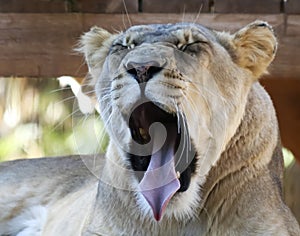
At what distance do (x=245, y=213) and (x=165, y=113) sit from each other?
0.38m

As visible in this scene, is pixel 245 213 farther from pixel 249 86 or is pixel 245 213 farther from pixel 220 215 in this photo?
pixel 249 86

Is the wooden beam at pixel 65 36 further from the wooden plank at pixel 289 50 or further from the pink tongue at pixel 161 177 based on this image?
the pink tongue at pixel 161 177

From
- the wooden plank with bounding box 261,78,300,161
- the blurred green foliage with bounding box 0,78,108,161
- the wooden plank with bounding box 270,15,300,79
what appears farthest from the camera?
the blurred green foliage with bounding box 0,78,108,161

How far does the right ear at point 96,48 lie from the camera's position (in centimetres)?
261

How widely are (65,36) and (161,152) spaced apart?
4.25ft

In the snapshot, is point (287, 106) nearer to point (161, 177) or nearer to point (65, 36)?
point (65, 36)

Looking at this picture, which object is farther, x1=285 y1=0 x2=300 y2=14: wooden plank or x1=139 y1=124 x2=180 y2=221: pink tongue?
x1=285 y1=0 x2=300 y2=14: wooden plank

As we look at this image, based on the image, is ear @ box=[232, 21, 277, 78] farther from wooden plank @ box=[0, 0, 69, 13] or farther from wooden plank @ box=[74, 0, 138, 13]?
wooden plank @ box=[0, 0, 69, 13]

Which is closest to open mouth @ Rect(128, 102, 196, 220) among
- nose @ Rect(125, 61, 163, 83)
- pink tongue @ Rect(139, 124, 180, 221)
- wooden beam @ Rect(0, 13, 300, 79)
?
pink tongue @ Rect(139, 124, 180, 221)

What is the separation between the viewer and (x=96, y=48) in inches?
105

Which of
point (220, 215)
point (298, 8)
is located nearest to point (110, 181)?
point (220, 215)

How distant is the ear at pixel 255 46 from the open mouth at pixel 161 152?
30 centimetres

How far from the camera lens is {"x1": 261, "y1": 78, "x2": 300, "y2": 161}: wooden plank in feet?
12.5

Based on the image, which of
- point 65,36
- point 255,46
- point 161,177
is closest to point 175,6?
point 65,36
